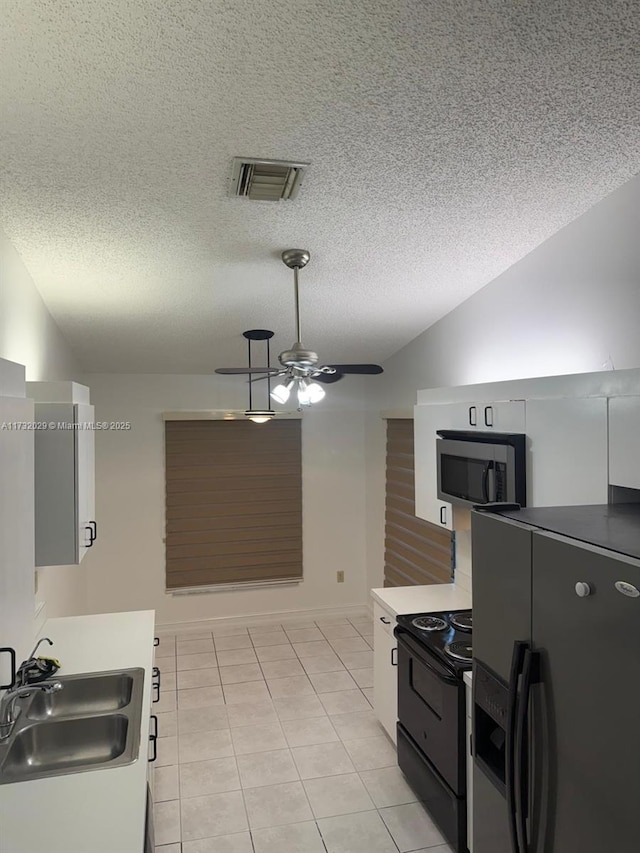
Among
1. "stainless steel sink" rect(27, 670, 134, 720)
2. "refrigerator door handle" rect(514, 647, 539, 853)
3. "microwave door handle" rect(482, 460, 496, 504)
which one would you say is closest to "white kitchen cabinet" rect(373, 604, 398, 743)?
"microwave door handle" rect(482, 460, 496, 504)

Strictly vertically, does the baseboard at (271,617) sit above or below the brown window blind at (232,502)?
below

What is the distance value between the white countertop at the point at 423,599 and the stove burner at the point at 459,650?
51cm

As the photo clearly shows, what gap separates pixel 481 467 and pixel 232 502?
10.3ft

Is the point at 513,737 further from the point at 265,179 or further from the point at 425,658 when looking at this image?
the point at 265,179

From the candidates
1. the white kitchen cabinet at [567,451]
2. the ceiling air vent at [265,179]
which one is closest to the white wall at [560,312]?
the white kitchen cabinet at [567,451]

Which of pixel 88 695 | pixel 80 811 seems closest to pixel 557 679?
pixel 80 811

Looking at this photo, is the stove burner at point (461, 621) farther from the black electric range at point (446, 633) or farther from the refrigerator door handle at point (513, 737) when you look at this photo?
the refrigerator door handle at point (513, 737)

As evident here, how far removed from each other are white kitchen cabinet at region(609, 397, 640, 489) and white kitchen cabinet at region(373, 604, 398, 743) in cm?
169

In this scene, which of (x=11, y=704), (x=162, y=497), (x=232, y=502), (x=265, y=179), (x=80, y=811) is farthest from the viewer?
(x=232, y=502)

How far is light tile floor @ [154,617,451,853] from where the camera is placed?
2756 mm

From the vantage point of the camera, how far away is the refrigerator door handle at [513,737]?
141 centimetres

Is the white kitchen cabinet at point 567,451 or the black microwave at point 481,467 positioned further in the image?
the black microwave at point 481,467

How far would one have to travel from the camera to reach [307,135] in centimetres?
191

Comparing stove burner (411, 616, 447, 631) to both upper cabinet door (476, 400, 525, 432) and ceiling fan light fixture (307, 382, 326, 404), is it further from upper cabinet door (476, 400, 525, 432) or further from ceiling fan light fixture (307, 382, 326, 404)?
ceiling fan light fixture (307, 382, 326, 404)
